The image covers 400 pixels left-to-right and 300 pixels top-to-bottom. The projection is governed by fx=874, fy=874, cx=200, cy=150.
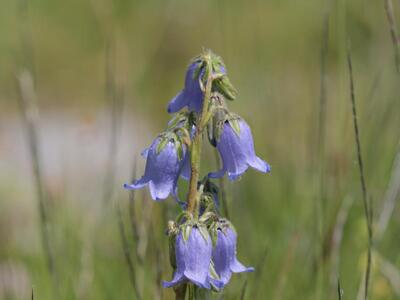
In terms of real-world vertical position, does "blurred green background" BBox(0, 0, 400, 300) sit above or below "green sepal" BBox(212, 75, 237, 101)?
below

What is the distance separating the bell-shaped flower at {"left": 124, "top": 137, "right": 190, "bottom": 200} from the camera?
1793 mm

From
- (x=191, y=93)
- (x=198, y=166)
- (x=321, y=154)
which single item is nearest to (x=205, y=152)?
(x=321, y=154)

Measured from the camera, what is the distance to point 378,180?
3.50 metres

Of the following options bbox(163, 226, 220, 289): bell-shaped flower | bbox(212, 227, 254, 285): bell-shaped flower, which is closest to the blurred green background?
bbox(212, 227, 254, 285): bell-shaped flower

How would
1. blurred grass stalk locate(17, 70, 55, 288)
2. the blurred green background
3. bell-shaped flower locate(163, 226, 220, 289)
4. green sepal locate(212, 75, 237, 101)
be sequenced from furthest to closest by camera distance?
the blurred green background, blurred grass stalk locate(17, 70, 55, 288), green sepal locate(212, 75, 237, 101), bell-shaped flower locate(163, 226, 220, 289)

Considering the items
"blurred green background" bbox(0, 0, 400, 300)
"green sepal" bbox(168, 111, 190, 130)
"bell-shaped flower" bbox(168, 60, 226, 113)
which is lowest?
"blurred green background" bbox(0, 0, 400, 300)

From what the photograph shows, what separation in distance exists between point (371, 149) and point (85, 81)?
3.48 meters

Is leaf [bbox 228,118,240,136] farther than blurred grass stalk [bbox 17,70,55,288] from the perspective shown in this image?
No

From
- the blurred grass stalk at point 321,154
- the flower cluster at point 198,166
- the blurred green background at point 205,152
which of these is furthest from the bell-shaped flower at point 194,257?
the blurred grass stalk at point 321,154

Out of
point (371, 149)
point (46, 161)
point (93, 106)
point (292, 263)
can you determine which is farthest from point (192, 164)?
point (93, 106)

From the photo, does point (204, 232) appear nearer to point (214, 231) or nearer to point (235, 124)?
point (214, 231)

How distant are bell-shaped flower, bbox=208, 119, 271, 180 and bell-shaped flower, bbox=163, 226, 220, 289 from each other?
17cm

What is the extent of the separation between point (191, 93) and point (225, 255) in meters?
0.35

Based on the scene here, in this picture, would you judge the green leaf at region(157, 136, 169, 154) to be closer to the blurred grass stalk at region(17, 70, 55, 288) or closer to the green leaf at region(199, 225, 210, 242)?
the green leaf at region(199, 225, 210, 242)
